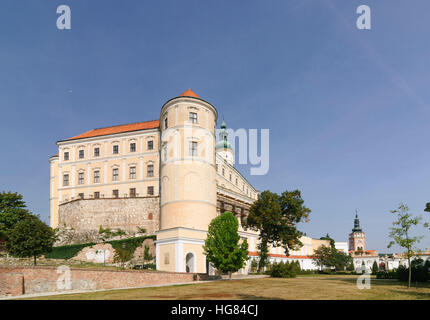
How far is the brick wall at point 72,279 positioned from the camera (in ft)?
72.3

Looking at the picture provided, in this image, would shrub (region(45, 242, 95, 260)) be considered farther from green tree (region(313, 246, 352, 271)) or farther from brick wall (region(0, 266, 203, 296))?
green tree (region(313, 246, 352, 271))

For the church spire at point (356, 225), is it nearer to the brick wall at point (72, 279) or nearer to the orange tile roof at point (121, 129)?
the orange tile roof at point (121, 129)

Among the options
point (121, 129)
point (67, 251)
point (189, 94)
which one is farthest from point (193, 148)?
point (67, 251)

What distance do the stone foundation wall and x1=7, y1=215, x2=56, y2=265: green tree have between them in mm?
14867

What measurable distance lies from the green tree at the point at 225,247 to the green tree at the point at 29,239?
17945mm

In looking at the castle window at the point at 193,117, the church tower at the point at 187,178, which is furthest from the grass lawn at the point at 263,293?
the castle window at the point at 193,117

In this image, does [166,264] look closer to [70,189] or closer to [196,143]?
[196,143]

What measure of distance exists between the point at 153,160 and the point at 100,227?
12.8 meters

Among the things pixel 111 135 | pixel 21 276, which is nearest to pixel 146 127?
pixel 111 135

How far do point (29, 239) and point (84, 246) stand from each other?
456 inches

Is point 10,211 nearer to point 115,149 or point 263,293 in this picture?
point 115,149

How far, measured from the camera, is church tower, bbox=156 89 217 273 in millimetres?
44375

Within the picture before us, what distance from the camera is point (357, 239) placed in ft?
625

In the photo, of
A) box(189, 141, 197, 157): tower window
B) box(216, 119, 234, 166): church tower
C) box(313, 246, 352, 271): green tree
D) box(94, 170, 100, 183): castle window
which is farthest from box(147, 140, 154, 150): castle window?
box(216, 119, 234, 166): church tower
